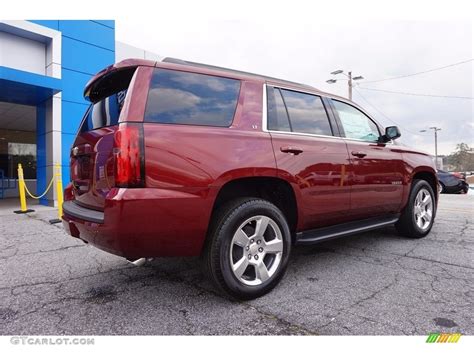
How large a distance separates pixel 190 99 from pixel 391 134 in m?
2.69

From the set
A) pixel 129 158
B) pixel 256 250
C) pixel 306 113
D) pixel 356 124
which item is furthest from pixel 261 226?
pixel 356 124

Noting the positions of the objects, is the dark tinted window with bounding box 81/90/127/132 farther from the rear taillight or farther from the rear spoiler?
the rear taillight

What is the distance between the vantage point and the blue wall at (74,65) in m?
10.1

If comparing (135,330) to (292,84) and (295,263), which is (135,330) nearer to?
(295,263)

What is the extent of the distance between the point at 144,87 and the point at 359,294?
2348 millimetres

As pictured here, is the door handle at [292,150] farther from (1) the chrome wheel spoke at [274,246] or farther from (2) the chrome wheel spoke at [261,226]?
(1) the chrome wheel spoke at [274,246]

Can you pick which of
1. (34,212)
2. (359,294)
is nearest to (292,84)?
(359,294)

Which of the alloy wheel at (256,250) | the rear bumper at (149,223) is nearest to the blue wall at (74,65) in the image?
the rear bumper at (149,223)

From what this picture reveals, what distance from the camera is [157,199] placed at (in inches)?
87.4

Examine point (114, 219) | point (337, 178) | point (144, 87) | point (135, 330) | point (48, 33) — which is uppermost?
point (48, 33)

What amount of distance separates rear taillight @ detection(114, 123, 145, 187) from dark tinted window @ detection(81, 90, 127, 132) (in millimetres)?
389

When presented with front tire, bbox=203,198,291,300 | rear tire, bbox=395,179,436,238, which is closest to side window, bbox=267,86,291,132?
front tire, bbox=203,198,291,300

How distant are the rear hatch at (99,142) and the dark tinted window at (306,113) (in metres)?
1.49

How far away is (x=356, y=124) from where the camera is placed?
3918 millimetres
